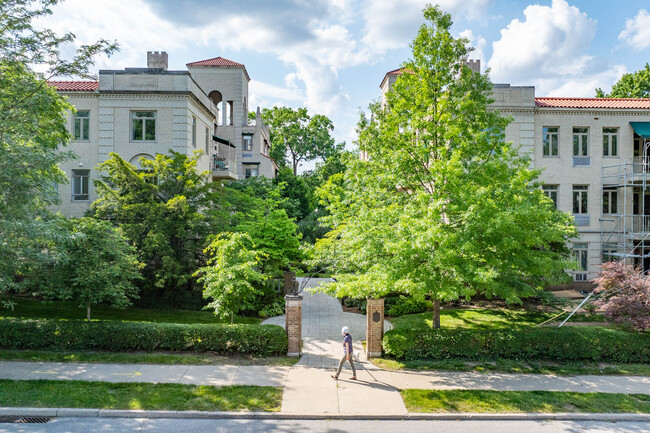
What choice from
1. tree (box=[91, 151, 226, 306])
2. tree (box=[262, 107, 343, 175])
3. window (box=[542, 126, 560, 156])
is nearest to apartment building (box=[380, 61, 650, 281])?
window (box=[542, 126, 560, 156])

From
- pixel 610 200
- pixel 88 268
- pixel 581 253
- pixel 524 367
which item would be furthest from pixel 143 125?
pixel 610 200

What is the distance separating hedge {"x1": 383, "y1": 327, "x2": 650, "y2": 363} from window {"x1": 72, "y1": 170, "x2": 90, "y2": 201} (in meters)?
18.7

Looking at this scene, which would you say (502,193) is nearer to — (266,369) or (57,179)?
(266,369)

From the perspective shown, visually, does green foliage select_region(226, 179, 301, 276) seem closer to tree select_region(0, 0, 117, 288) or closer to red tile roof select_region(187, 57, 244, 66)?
tree select_region(0, 0, 117, 288)

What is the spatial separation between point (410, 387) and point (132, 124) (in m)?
19.8

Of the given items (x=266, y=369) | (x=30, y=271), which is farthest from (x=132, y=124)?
(x=266, y=369)

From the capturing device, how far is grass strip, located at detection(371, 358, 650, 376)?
12906 millimetres

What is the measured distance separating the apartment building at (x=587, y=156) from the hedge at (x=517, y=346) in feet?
38.6

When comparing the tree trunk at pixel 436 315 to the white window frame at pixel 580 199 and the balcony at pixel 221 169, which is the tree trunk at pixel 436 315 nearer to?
the white window frame at pixel 580 199

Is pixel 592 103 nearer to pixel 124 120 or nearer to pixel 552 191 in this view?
pixel 552 191

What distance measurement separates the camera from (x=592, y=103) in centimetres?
2475

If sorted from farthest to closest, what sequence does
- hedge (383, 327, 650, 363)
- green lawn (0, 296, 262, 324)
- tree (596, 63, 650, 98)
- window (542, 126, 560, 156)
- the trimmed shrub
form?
tree (596, 63, 650, 98) < window (542, 126, 560, 156) < the trimmed shrub < green lawn (0, 296, 262, 324) < hedge (383, 327, 650, 363)

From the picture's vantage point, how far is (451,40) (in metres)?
14.6

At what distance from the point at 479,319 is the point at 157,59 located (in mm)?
22293
